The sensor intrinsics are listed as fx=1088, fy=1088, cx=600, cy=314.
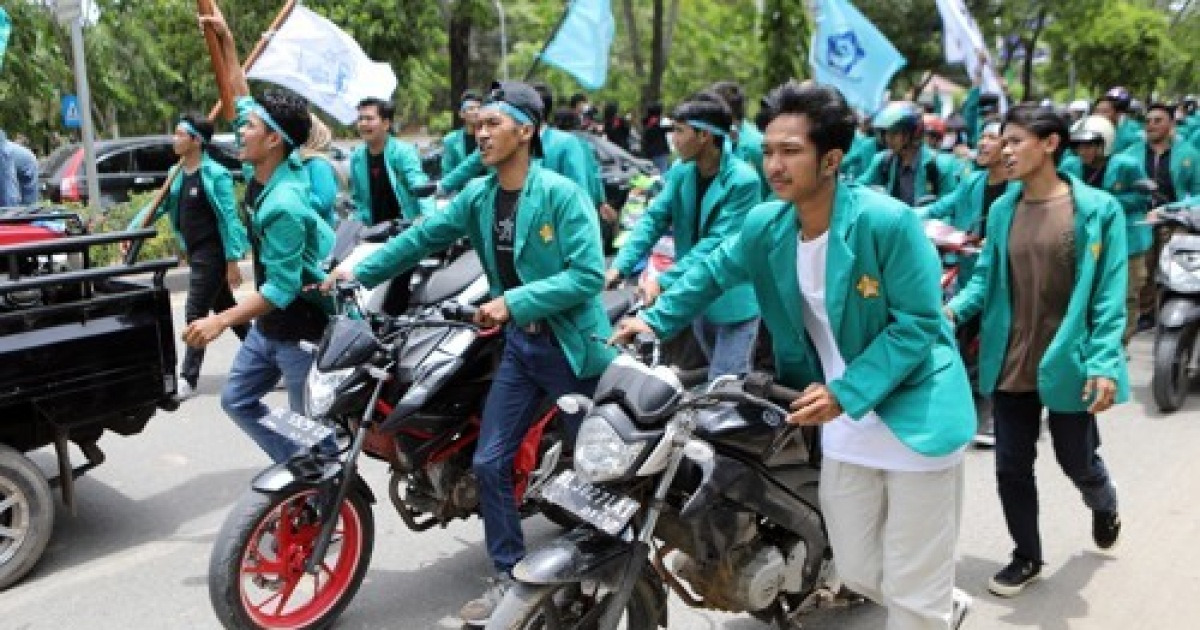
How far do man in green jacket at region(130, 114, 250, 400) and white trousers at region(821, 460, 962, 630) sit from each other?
430cm

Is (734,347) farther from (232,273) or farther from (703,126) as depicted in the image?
(232,273)

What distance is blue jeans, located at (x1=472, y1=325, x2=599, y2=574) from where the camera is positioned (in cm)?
367

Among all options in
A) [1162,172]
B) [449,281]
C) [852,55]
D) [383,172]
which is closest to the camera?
[449,281]

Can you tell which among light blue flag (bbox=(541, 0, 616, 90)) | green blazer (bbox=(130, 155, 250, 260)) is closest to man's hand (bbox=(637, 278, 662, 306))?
green blazer (bbox=(130, 155, 250, 260))

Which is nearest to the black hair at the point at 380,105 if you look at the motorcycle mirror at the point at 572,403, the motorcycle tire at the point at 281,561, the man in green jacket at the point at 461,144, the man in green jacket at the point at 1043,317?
the man in green jacket at the point at 461,144

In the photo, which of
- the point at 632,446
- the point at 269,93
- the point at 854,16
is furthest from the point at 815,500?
the point at 854,16

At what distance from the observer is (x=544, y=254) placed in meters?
3.69

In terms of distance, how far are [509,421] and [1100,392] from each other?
1971mm

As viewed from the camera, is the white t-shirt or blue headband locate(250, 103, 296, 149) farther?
blue headband locate(250, 103, 296, 149)

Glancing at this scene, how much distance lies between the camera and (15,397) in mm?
4062

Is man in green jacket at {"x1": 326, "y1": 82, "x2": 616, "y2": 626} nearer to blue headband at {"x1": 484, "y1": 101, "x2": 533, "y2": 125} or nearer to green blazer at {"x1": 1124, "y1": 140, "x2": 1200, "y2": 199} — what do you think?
blue headband at {"x1": 484, "y1": 101, "x2": 533, "y2": 125}

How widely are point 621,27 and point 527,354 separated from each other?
28.1m

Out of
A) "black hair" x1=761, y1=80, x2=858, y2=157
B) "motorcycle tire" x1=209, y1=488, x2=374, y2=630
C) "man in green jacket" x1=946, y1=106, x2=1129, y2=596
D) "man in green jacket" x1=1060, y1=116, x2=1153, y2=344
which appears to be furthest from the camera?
"man in green jacket" x1=1060, y1=116, x2=1153, y2=344

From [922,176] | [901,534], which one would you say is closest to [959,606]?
[901,534]
